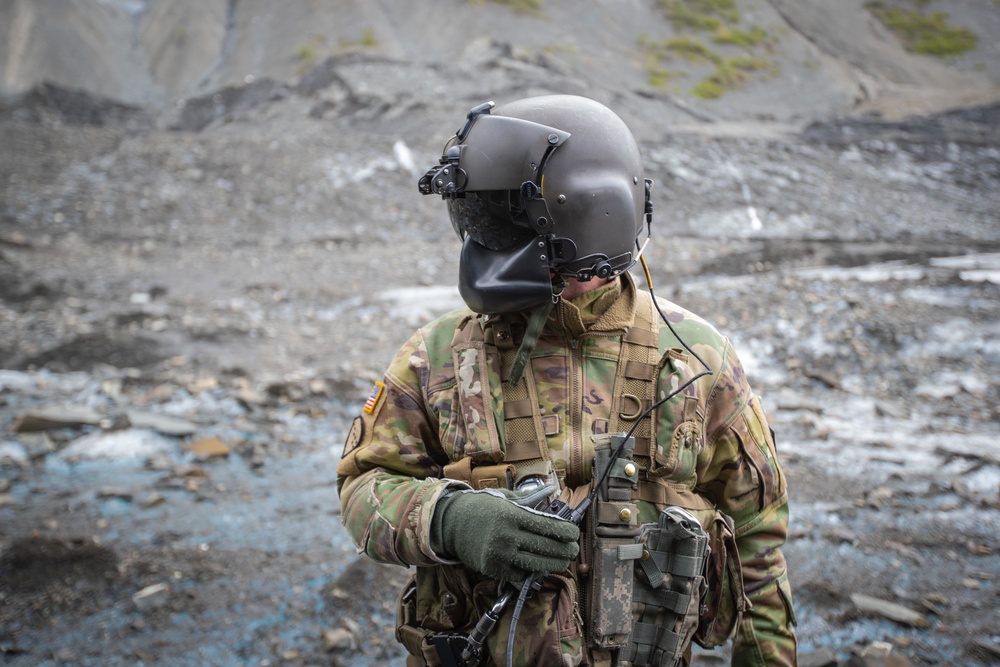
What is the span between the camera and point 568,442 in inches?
68.8

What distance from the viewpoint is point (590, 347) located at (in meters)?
1.81

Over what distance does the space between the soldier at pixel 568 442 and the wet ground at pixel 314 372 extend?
176 cm

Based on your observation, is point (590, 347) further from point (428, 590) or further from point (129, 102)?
point (129, 102)

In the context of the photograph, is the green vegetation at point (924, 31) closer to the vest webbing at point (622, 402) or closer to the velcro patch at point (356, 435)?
the vest webbing at point (622, 402)

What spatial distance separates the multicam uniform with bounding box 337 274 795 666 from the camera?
1.71 metres

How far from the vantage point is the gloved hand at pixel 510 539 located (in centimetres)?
151

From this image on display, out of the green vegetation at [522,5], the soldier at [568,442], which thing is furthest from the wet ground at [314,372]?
the green vegetation at [522,5]

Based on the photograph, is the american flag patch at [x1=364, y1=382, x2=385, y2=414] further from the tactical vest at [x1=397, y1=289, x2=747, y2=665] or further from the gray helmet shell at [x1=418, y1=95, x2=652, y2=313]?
the gray helmet shell at [x1=418, y1=95, x2=652, y2=313]

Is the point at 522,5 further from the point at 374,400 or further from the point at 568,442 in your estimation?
the point at 568,442

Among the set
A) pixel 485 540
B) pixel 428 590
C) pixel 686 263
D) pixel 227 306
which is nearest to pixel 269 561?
pixel 428 590

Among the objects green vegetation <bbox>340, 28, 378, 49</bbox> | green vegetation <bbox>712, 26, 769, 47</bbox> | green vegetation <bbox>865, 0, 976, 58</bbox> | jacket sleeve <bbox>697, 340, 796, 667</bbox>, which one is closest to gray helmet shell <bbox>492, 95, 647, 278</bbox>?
jacket sleeve <bbox>697, 340, 796, 667</bbox>

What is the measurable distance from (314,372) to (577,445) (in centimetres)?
553

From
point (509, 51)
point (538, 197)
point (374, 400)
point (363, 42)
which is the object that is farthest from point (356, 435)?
point (363, 42)

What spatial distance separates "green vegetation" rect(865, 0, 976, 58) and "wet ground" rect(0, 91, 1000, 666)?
13485mm
